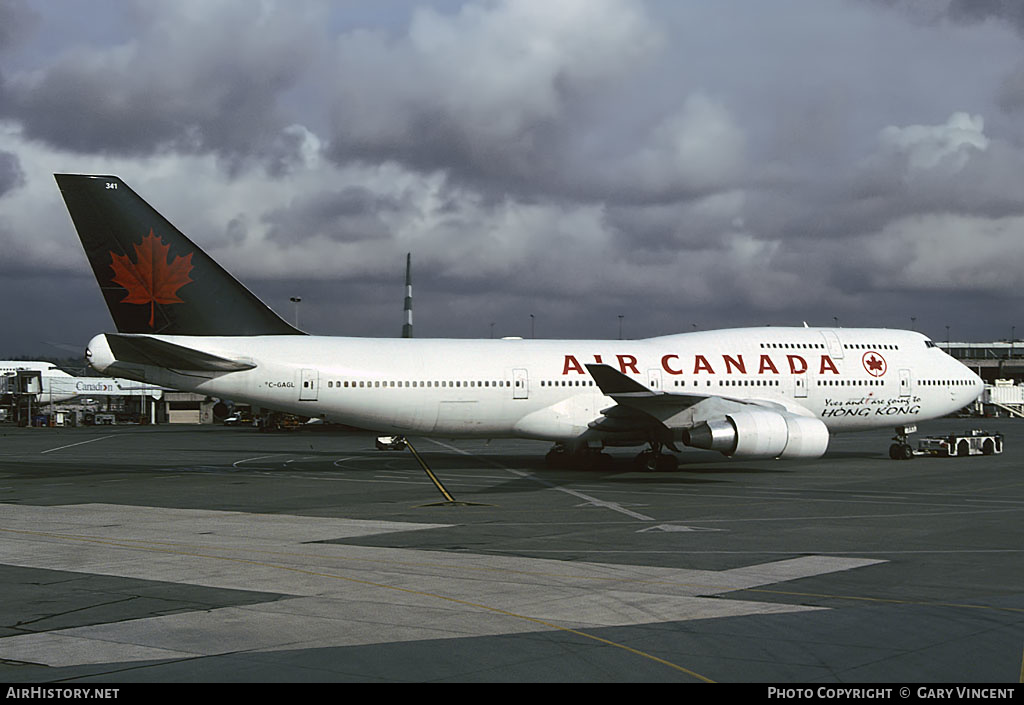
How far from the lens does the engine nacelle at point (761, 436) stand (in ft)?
101

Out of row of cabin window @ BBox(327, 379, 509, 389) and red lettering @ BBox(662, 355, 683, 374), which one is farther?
red lettering @ BBox(662, 355, 683, 374)

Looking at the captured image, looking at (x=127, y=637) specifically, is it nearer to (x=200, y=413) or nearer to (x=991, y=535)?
(x=991, y=535)

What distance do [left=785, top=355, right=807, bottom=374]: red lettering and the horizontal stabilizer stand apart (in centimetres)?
1945

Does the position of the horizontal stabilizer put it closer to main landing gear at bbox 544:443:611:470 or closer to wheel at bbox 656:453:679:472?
main landing gear at bbox 544:443:611:470

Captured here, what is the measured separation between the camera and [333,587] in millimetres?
13609

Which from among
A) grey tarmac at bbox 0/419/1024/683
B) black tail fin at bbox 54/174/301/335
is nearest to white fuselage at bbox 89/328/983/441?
black tail fin at bbox 54/174/301/335

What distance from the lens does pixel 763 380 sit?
122 ft

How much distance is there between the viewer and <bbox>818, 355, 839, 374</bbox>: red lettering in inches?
1491

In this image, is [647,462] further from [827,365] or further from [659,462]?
[827,365]

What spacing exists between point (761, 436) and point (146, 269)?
63.5 ft

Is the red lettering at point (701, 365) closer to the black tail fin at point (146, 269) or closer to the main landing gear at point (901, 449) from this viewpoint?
the main landing gear at point (901, 449)

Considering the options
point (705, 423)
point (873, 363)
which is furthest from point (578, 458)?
point (873, 363)

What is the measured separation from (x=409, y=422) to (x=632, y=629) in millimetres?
23556

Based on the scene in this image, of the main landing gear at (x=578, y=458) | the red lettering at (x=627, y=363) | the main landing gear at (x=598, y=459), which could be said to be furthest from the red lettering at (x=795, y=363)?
the main landing gear at (x=578, y=458)
